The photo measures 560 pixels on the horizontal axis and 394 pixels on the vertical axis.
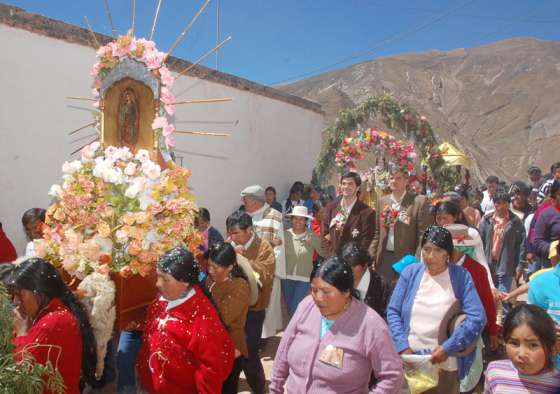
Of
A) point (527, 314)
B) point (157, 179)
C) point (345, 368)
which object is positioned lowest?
point (345, 368)

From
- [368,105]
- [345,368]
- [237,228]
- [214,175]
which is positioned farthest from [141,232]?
[368,105]

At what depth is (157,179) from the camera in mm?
3869

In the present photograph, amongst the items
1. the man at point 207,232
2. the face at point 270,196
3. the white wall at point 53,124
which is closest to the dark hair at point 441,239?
the man at point 207,232

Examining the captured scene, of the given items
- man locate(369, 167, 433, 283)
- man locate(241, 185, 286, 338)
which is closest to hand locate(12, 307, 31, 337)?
man locate(241, 185, 286, 338)

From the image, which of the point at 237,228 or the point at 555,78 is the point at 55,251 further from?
the point at 555,78

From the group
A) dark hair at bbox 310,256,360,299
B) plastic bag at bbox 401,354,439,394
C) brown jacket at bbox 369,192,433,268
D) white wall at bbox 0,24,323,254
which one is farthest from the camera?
white wall at bbox 0,24,323,254

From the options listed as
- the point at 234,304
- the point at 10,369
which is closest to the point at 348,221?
the point at 234,304

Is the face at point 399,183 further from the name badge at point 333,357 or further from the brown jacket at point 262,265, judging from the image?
the name badge at point 333,357

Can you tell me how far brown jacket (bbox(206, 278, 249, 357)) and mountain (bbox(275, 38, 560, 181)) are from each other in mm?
23627

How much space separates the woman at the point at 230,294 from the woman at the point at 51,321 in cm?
110

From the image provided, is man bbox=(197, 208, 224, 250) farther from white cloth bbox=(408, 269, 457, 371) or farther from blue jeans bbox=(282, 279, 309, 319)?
white cloth bbox=(408, 269, 457, 371)

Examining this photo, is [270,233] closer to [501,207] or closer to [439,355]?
[439,355]

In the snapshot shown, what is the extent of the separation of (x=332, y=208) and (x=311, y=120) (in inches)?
309

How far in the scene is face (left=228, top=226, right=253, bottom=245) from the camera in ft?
15.2
